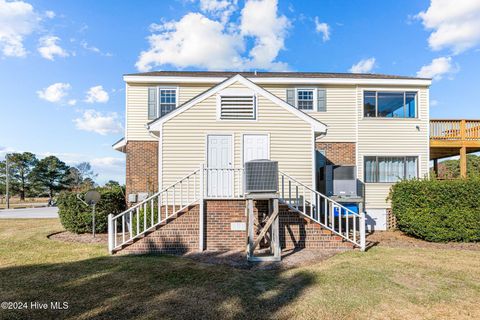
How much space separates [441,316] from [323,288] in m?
1.69

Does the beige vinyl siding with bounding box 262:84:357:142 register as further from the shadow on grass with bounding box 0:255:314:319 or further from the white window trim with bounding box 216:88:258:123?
the shadow on grass with bounding box 0:255:314:319

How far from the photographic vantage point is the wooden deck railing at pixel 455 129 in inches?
489

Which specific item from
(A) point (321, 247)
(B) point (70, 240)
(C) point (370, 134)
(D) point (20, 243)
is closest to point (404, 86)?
(C) point (370, 134)

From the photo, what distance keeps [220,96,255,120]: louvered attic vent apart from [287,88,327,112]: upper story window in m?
3.60

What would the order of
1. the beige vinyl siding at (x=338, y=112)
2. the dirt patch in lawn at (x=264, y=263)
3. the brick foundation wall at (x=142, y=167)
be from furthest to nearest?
the beige vinyl siding at (x=338, y=112) → the brick foundation wall at (x=142, y=167) → the dirt patch in lawn at (x=264, y=263)

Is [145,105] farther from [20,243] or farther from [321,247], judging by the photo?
[321,247]

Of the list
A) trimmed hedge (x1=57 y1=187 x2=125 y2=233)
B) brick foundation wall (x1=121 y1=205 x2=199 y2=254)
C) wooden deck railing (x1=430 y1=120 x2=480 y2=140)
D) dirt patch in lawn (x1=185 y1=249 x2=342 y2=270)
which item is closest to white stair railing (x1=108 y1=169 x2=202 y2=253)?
brick foundation wall (x1=121 y1=205 x2=199 y2=254)

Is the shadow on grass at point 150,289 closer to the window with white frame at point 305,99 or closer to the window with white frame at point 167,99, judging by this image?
the window with white frame at point 167,99

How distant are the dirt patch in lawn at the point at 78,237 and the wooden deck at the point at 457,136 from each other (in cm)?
1401

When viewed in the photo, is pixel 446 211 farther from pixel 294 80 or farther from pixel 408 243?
pixel 294 80

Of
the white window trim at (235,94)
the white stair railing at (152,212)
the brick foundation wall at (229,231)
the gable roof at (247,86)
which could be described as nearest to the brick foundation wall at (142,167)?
the white stair railing at (152,212)

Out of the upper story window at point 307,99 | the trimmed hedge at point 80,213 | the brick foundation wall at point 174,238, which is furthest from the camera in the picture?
the upper story window at point 307,99

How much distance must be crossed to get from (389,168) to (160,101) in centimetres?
1051

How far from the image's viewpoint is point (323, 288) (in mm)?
4906
